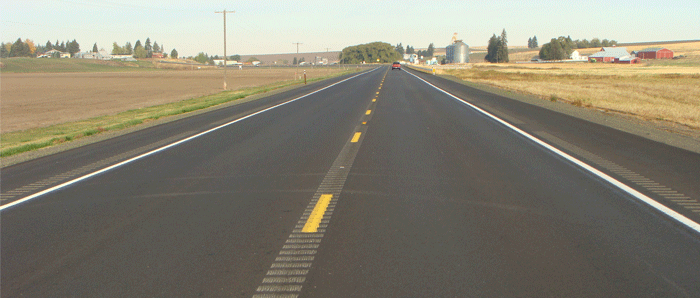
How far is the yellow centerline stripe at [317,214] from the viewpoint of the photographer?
207 inches

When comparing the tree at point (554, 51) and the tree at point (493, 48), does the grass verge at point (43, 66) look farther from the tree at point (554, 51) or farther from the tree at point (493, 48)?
the tree at point (554, 51)

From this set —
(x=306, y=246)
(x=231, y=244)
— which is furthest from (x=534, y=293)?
(x=231, y=244)

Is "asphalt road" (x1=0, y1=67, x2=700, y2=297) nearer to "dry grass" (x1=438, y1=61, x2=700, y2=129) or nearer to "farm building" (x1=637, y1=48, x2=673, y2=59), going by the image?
"dry grass" (x1=438, y1=61, x2=700, y2=129)

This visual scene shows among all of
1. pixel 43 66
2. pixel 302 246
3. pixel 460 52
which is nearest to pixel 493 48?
pixel 460 52

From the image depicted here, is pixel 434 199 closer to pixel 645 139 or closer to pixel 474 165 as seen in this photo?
pixel 474 165

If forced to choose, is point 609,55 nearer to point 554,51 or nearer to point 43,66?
point 554,51

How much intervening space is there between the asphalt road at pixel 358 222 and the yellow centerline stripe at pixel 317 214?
3cm

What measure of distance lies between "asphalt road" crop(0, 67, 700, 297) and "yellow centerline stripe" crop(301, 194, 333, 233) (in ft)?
0.11

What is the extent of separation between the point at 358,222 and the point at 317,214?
546mm

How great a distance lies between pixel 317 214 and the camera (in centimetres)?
580

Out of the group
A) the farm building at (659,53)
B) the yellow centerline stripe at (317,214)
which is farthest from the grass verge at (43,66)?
the farm building at (659,53)

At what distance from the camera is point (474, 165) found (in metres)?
8.60

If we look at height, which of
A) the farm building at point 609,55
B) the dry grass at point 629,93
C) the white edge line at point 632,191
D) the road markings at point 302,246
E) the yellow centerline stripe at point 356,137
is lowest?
the road markings at point 302,246

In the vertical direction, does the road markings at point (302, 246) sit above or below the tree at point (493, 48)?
below
